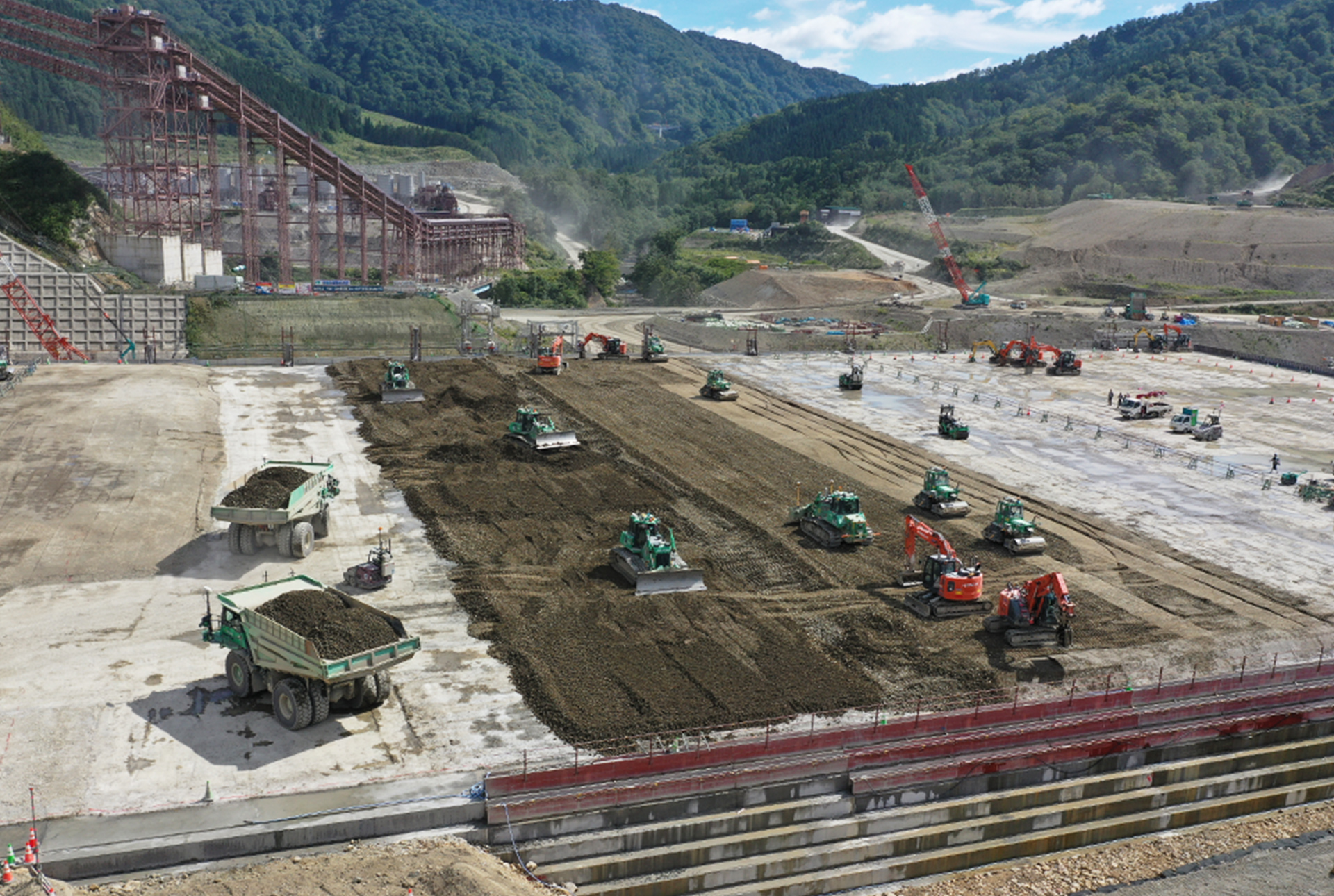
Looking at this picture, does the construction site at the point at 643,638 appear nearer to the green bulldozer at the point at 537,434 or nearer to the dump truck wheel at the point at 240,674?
the dump truck wheel at the point at 240,674

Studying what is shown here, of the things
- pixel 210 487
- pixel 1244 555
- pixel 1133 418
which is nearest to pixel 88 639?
pixel 210 487

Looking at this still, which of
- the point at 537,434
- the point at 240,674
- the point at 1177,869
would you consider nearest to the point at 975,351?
the point at 537,434

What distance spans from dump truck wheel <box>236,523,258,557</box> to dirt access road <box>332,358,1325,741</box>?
5217mm

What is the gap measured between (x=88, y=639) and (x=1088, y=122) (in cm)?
19668

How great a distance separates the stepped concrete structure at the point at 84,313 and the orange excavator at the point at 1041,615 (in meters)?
53.3

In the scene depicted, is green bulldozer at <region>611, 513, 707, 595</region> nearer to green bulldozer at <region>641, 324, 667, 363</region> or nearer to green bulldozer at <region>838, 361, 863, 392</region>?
green bulldozer at <region>838, 361, 863, 392</region>

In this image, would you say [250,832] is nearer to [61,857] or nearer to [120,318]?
[61,857]

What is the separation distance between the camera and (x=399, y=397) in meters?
50.3

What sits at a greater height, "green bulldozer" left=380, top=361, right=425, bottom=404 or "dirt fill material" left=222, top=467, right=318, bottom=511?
"green bulldozer" left=380, top=361, right=425, bottom=404

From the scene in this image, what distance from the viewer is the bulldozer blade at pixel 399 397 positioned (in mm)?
50062

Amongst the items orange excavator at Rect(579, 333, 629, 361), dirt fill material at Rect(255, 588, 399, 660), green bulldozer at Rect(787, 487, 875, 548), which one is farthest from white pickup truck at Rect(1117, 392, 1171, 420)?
dirt fill material at Rect(255, 588, 399, 660)

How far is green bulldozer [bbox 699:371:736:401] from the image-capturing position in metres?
54.4

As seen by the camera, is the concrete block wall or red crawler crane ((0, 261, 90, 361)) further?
the concrete block wall

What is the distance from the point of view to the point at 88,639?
2406 centimetres
